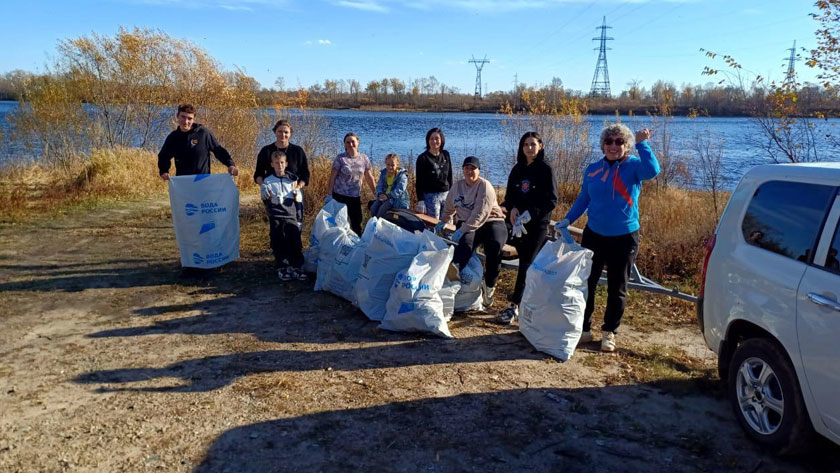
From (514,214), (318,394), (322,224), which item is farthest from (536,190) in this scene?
(318,394)

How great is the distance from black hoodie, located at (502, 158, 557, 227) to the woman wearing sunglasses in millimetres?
595

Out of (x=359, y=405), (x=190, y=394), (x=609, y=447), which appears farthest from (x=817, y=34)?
(x=190, y=394)

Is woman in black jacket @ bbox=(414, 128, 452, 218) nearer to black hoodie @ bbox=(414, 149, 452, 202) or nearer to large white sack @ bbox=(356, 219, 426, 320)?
black hoodie @ bbox=(414, 149, 452, 202)

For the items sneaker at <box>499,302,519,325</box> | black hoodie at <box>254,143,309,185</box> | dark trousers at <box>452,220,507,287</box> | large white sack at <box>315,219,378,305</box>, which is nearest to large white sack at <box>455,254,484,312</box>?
dark trousers at <box>452,220,507,287</box>

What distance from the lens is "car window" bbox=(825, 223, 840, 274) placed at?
302 centimetres

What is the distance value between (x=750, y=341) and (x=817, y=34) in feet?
19.4

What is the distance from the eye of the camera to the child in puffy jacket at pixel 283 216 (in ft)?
22.5

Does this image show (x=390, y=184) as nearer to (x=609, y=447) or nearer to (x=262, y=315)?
(x=262, y=315)

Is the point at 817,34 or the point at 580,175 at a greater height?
the point at 817,34

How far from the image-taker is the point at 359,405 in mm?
4008

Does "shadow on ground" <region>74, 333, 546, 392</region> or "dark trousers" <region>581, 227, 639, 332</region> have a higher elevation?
"dark trousers" <region>581, 227, 639, 332</region>

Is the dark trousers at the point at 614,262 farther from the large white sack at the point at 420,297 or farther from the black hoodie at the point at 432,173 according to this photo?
the black hoodie at the point at 432,173

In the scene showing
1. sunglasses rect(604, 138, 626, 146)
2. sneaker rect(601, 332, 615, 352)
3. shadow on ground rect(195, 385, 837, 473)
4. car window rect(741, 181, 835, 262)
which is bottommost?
shadow on ground rect(195, 385, 837, 473)

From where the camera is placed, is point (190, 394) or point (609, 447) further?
point (190, 394)
